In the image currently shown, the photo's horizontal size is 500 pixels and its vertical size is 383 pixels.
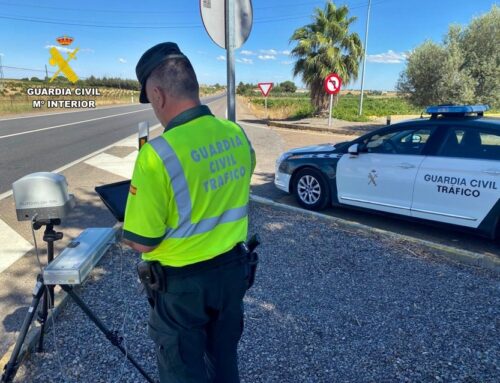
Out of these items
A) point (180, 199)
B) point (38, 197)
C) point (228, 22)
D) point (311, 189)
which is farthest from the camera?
point (311, 189)

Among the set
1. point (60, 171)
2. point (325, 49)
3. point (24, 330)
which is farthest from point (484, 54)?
point (24, 330)

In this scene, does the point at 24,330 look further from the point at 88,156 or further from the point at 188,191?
the point at 88,156

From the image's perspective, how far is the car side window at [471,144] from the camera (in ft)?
13.9

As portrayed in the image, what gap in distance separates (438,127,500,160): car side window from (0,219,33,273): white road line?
16.7ft

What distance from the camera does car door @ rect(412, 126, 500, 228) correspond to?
13.7ft

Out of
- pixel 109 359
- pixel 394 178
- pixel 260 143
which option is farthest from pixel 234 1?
pixel 260 143

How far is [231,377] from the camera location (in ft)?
5.98

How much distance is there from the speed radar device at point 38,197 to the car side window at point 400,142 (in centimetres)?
428

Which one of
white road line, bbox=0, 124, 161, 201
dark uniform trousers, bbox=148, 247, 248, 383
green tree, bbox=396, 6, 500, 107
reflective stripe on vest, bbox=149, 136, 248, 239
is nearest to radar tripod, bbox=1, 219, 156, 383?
dark uniform trousers, bbox=148, 247, 248, 383

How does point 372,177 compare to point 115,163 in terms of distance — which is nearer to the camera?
point 372,177

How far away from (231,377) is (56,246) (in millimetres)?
3319

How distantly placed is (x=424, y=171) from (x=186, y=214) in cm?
405

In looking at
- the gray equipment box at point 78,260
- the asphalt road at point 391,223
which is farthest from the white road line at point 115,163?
the gray equipment box at point 78,260

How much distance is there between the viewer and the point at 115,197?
177 cm
